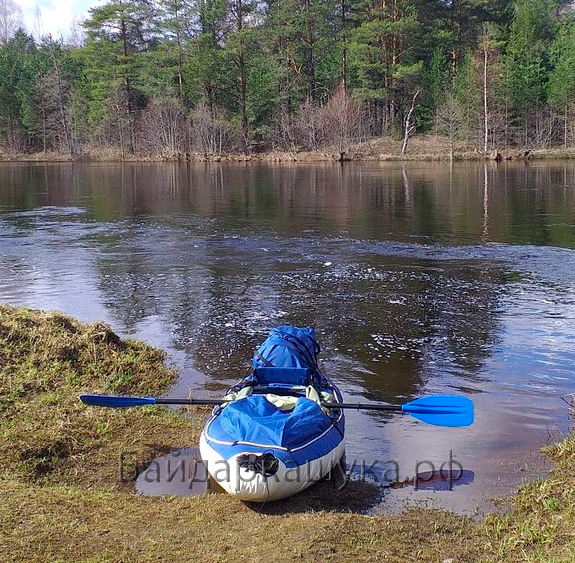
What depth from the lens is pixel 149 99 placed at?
2623 inches

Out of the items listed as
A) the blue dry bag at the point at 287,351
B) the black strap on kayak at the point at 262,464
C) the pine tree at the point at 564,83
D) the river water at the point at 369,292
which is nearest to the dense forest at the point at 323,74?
the pine tree at the point at 564,83

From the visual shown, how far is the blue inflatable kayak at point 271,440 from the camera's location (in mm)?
5199

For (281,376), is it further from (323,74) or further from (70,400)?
(323,74)

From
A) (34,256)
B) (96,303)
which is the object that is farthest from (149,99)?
(96,303)

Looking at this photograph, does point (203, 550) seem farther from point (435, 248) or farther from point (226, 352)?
point (435, 248)

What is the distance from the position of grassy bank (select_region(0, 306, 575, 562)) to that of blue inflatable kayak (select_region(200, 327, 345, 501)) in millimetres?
203

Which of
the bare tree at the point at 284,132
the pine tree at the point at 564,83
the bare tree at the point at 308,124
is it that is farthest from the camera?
the bare tree at the point at 284,132

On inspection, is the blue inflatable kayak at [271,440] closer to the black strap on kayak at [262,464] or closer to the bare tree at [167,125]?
the black strap on kayak at [262,464]

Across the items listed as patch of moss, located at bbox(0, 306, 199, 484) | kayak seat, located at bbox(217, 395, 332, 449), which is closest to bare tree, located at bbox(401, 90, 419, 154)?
patch of moss, located at bbox(0, 306, 199, 484)

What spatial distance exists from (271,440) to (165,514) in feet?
3.16

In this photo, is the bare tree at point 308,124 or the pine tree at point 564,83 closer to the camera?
the pine tree at point 564,83

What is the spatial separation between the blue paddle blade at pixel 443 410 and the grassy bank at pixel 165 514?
32.9 inches

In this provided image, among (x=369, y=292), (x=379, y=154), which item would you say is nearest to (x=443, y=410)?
(x=369, y=292)

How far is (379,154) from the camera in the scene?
56688mm
